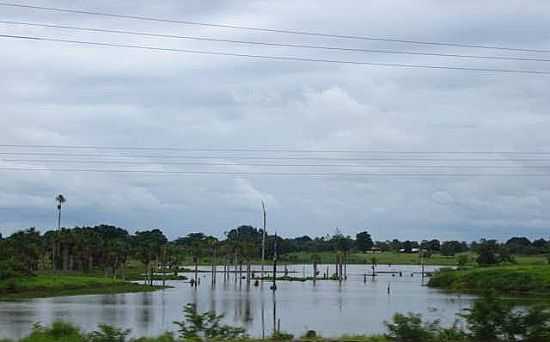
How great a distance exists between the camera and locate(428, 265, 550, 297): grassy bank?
115562mm

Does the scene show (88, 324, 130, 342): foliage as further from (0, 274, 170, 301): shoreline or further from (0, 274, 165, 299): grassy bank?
(0, 274, 165, 299): grassy bank

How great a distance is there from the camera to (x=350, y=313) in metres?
68.6

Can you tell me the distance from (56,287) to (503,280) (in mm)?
63948

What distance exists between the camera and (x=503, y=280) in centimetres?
12469

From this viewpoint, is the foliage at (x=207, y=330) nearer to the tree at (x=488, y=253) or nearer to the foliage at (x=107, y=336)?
the foliage at (x=107, y=336)

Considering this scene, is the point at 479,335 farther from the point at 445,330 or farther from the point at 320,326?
the point at 320,326

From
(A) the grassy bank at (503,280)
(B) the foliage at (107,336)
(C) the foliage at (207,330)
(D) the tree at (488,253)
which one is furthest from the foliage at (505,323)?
(D) the tree at (488,253)

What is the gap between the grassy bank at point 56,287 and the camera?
10119cm

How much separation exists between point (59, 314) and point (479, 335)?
43589mm

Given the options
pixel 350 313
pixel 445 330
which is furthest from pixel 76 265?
pixel 445 330

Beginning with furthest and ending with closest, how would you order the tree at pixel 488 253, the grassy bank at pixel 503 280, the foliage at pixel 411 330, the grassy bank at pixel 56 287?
A: 1. the tree at pixel 488 253
2. the grassy bank at pixel 503 280
3. the grassy bank at pixel 56 287
4. the foliage at pixel 411 330

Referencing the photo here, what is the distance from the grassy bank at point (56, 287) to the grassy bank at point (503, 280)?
1964 inches

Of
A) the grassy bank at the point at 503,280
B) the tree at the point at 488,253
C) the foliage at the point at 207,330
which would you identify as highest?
the tree at the point at 488,253

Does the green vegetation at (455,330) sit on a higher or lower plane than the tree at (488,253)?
lower
